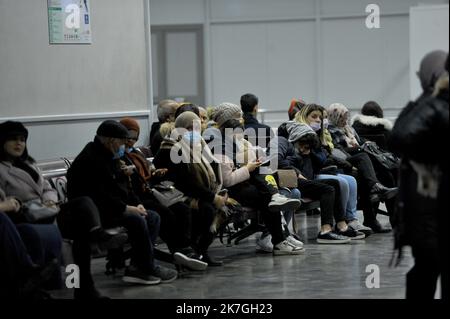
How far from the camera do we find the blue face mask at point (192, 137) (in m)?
7.05

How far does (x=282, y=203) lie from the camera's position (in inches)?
301

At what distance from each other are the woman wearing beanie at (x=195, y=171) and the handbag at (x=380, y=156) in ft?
7.84

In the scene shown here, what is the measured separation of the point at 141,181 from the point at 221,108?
3.69 ft

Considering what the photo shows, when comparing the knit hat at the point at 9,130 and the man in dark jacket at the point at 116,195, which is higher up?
the knit hat at the point at 9,130

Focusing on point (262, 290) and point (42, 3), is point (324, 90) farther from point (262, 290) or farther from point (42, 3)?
point (262, 290)

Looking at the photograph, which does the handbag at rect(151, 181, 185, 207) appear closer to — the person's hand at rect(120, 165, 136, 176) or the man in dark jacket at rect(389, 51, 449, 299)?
the person's hand at rect(120, 165, 136, 176)

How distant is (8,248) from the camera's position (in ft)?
17.7

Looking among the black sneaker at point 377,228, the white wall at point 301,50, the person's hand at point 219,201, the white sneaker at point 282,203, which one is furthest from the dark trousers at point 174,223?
the white wall at point 301,50

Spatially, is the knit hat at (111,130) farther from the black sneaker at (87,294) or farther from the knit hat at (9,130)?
the black sneaker at (87,294)

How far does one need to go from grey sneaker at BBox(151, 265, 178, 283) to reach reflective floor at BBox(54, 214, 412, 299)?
6 cm

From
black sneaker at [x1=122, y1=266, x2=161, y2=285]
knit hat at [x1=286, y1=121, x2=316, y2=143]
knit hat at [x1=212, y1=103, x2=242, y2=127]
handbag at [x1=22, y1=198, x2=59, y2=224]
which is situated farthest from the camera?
knit hat at [x1=286, y1=121, x2=316, y2=143]

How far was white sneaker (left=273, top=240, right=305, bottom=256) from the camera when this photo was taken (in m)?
7.78

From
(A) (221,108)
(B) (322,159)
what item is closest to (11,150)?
(A) (221,108)

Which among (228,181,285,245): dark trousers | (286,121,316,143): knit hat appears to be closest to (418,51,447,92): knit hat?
(228,181,285,245): dark trousers
